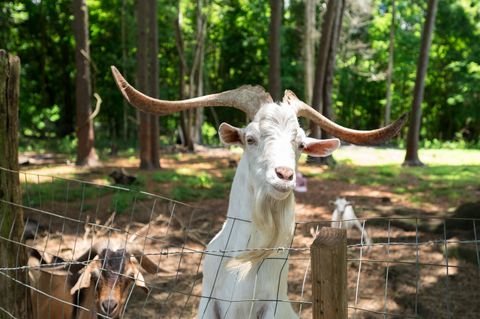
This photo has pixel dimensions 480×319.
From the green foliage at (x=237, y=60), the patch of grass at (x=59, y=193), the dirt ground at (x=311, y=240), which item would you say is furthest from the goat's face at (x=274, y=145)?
the green foliage at (x=237, y=60)

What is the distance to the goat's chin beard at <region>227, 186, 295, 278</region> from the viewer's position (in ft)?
9.32

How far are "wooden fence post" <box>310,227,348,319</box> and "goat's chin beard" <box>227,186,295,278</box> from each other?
881 mm

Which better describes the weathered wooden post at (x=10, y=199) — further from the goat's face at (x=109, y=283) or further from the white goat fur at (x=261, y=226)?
the white goat fur at (x=261, y=226)

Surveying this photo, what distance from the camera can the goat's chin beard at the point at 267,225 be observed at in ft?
9.32

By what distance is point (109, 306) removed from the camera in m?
3.76

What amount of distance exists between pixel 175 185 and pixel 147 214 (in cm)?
217

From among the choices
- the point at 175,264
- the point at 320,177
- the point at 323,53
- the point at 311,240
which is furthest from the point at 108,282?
the point at 323,53

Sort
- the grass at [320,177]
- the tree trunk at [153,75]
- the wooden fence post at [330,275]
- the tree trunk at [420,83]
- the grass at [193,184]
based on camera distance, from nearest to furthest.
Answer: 1. the wooden fence post at [330,275]
2. the grass at [320,177]
3. the grass at [193,184]
4. the tree trunk at [153,75]
5. the tree trunk at [420,83]

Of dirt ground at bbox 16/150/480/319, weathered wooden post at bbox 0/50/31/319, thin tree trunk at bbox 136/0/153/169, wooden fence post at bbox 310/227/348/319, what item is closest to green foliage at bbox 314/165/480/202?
dirt ground at bbox 16/150/480/319

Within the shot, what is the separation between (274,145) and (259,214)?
0.38m

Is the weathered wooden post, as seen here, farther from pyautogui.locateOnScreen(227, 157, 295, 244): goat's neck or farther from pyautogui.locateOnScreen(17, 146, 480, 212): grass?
pyautogui.locateOnScreen(17, 146, 480, 212): grass

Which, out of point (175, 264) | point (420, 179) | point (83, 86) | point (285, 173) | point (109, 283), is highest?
point (83, 86)

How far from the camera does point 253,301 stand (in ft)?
9.54

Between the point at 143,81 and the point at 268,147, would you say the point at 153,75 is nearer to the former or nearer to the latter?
the point at 143,81
